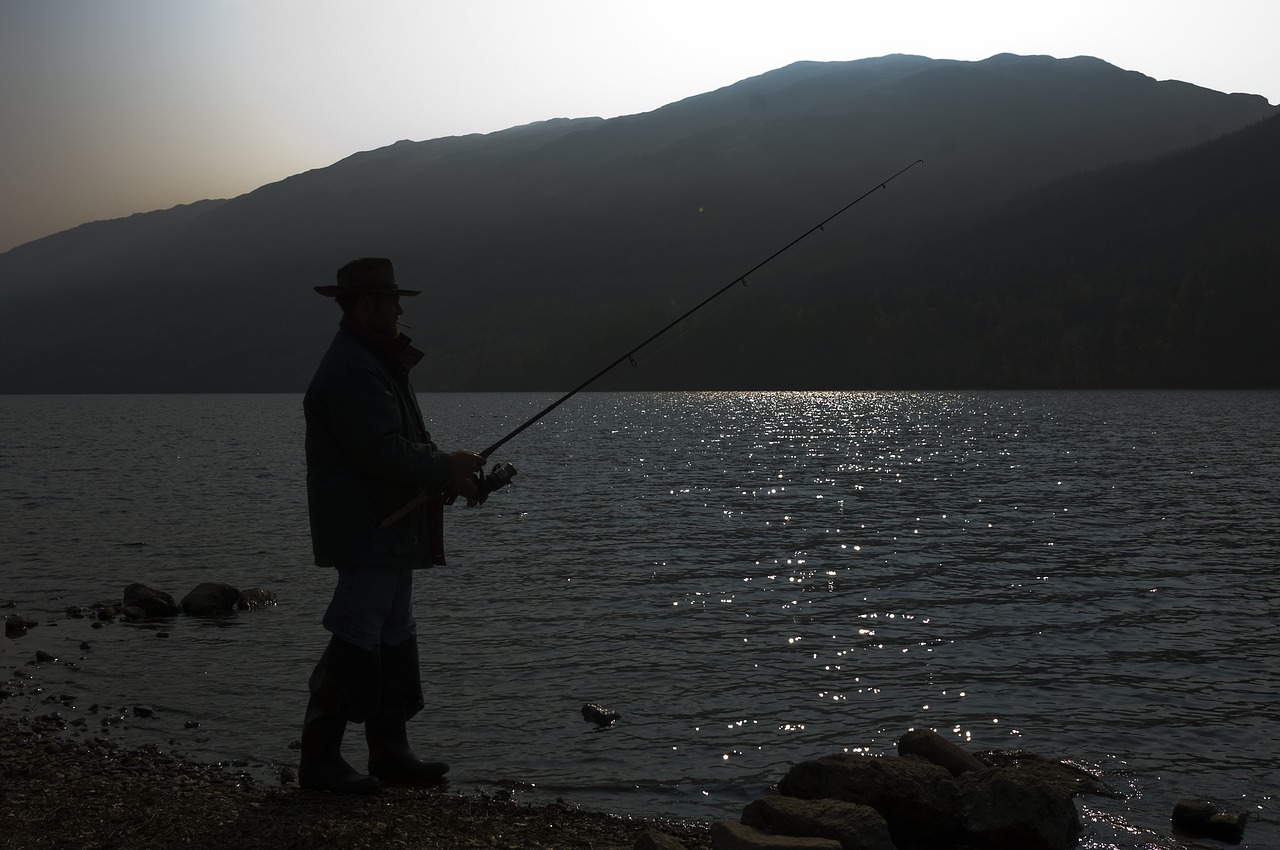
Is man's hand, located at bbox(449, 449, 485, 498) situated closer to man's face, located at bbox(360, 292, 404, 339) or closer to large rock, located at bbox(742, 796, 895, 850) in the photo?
man's face, located at bbox(360, 292, 404, 339)

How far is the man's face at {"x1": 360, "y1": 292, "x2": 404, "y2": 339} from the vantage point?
6.66 metres

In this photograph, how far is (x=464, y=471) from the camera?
661 centimetres

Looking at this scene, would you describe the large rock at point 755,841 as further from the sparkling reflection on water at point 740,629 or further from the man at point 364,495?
the man at point 364,495

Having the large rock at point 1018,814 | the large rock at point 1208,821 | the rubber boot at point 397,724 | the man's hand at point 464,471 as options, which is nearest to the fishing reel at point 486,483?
the man's hand at point 464,471

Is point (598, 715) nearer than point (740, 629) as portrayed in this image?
Yes

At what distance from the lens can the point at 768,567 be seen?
1931cm

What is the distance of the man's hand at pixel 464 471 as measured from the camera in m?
6.58

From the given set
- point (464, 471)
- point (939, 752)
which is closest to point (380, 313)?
point (464, 471)

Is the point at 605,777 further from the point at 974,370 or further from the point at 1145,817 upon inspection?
the point at 974,370

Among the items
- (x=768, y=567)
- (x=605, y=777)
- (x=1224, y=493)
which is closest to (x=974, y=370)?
(x=1224, y=493)

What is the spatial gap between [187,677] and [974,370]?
182352 millimetres

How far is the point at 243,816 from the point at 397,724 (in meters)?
1.27

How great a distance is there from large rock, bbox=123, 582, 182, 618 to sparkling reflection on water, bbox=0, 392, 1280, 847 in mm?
783

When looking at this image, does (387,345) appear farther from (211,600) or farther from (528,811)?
(211,600)
